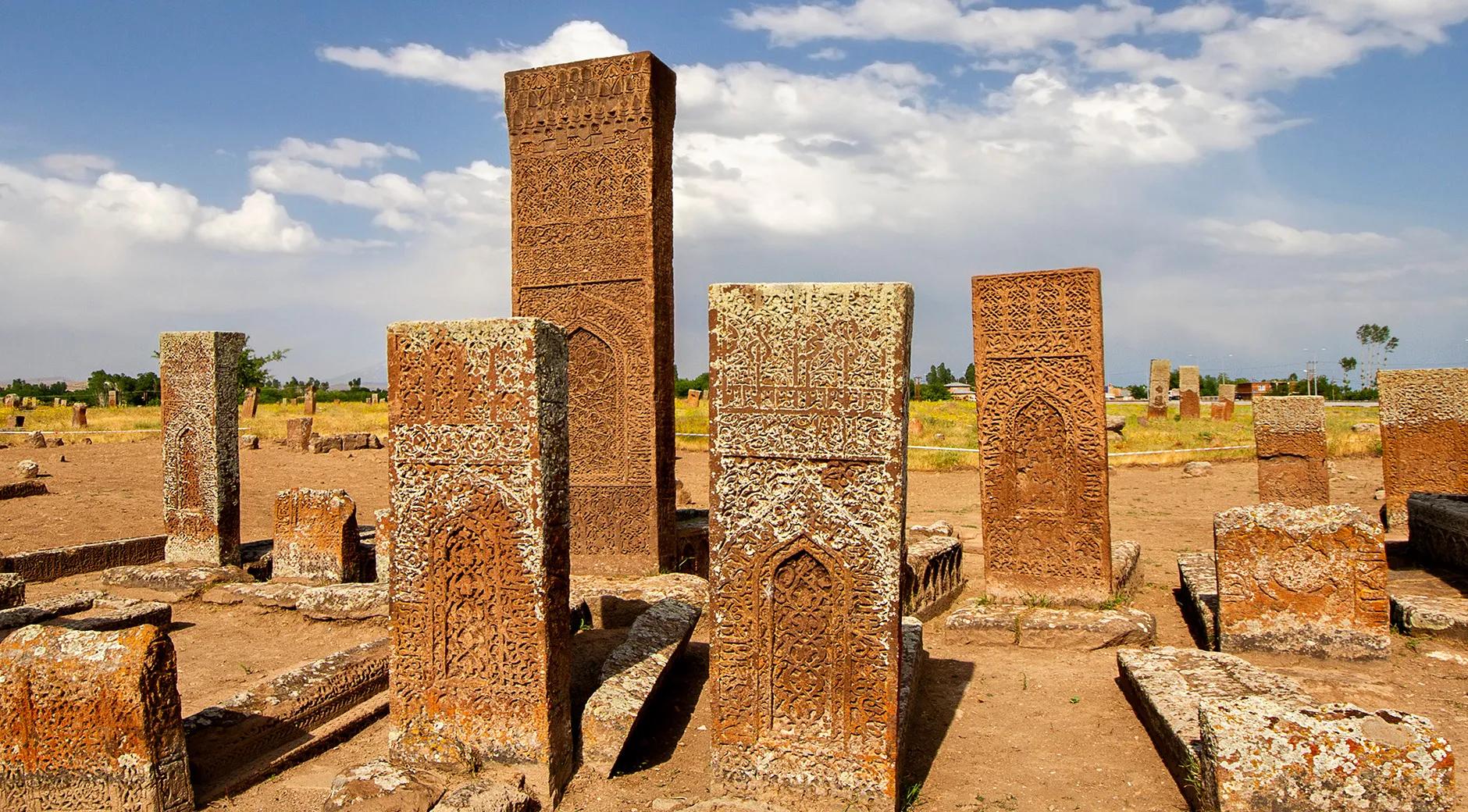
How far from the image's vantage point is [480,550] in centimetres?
429

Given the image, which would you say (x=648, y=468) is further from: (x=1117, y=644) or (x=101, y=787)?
(x=101, y=787)

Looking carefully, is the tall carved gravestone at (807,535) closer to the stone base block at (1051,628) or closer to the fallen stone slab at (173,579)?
the stone base block at (1051,628)

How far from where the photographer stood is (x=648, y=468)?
8023 millimetres

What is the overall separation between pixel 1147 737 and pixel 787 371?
2.76 metres

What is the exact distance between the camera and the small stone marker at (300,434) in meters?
21.4

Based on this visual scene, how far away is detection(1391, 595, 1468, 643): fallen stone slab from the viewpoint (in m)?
5.93

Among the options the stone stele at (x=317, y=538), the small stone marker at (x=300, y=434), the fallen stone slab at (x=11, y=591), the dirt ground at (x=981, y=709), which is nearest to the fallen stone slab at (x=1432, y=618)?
the dirt ground at (x=981, y=709)

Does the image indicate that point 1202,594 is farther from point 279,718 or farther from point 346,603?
point 346,603

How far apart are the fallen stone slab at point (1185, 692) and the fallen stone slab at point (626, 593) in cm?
264

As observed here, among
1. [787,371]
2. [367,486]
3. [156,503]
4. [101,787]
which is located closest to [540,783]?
[101,787]

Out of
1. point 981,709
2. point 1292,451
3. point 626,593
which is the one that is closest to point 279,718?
point 626,593

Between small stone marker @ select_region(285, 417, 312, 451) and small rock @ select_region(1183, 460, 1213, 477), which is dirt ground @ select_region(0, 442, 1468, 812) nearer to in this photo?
small rock @ select_region(1183, 460, 1213, 477)

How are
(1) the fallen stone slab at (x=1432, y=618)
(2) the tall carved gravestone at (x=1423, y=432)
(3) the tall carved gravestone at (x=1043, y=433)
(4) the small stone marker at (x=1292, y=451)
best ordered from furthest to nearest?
(4) the small stone marker at (x=1292, y=451) < (2) the tall carved gravestone at (x=1423, y=432) < (3) the tall carved gravestone at (x=1043, y=433) < (1) the fallen stone slab at (x=1432, y=618)

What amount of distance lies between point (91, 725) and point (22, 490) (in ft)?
41.0
